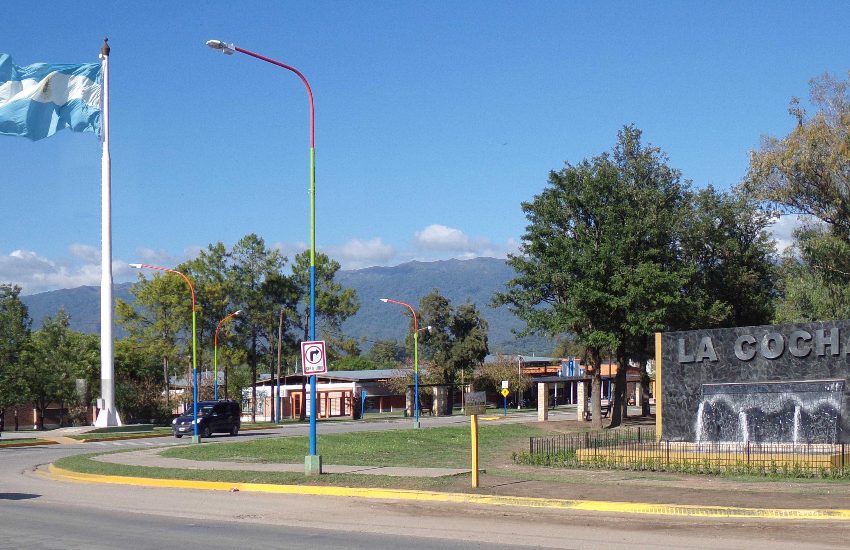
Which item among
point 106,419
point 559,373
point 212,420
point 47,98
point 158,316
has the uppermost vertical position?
point 47,98

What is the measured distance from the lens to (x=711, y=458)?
1042 inches

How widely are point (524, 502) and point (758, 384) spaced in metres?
18.2

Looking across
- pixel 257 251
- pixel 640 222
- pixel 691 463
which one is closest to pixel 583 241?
pixel 640 222

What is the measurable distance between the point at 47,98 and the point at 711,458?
32279mm

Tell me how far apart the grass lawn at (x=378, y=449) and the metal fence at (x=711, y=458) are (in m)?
2.92

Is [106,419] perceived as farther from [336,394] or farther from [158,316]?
[336,394]

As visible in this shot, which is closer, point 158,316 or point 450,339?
point 158,316

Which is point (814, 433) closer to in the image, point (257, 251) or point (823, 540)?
point (823, 540)

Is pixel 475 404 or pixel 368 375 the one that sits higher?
pixel 475 404

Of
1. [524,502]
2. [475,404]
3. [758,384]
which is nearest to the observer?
[524,502]

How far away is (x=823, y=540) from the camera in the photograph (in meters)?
13.4

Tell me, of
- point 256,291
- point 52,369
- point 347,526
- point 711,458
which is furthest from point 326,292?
point 347,526

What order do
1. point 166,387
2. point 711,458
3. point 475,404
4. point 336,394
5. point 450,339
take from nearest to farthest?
point 475,404 → point 711,458 → point 166,387 → point 336,394 → point 450,339

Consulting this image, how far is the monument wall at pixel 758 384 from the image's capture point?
31.1m
